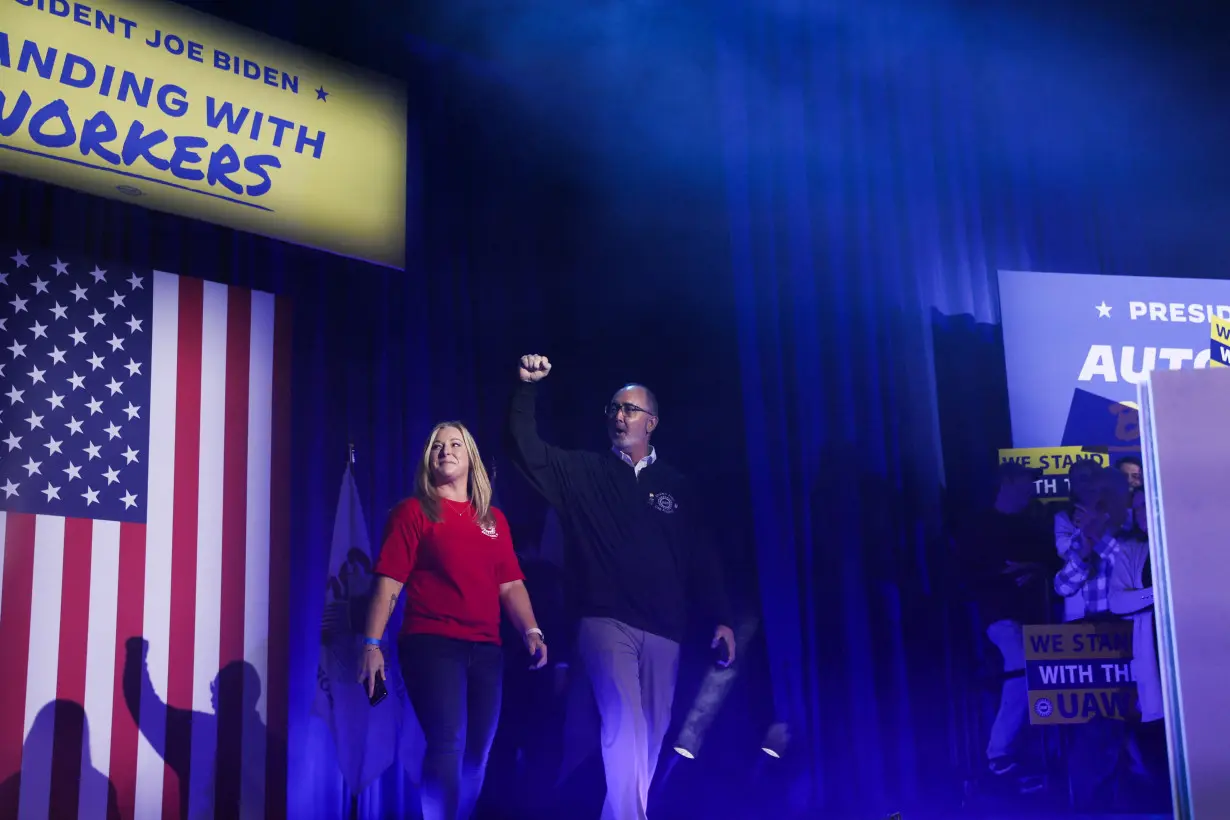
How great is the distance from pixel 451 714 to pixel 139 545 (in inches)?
51.5

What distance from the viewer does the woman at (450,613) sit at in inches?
178

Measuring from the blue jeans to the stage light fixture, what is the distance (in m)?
1.22

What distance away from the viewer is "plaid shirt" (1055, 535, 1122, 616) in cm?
Result: 551

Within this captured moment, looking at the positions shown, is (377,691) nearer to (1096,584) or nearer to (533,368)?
(533,368)

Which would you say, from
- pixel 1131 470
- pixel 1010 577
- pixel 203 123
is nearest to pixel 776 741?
pixel 1010 577

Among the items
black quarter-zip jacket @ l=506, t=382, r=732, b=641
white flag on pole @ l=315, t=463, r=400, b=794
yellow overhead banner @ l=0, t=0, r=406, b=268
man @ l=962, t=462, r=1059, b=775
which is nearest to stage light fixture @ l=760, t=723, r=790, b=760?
black quarter-zip jacket @ l=506, t=382, r=732, b=641

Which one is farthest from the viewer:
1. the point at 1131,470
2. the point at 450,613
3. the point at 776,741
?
the point at 1131,470

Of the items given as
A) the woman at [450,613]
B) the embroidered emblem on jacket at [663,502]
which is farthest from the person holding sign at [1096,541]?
the woman at [450,613]

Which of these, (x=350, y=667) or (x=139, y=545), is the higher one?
(x=139, y=545)

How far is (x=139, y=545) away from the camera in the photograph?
4.09 metres

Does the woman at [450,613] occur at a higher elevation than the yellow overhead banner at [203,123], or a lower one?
lower

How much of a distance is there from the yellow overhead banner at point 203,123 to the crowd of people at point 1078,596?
3026 mm

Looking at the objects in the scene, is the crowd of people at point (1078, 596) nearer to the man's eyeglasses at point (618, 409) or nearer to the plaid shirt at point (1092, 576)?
the plaid shirt at point (1092, 576)

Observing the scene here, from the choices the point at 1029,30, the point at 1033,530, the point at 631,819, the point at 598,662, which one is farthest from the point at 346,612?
the point at 1029,30
